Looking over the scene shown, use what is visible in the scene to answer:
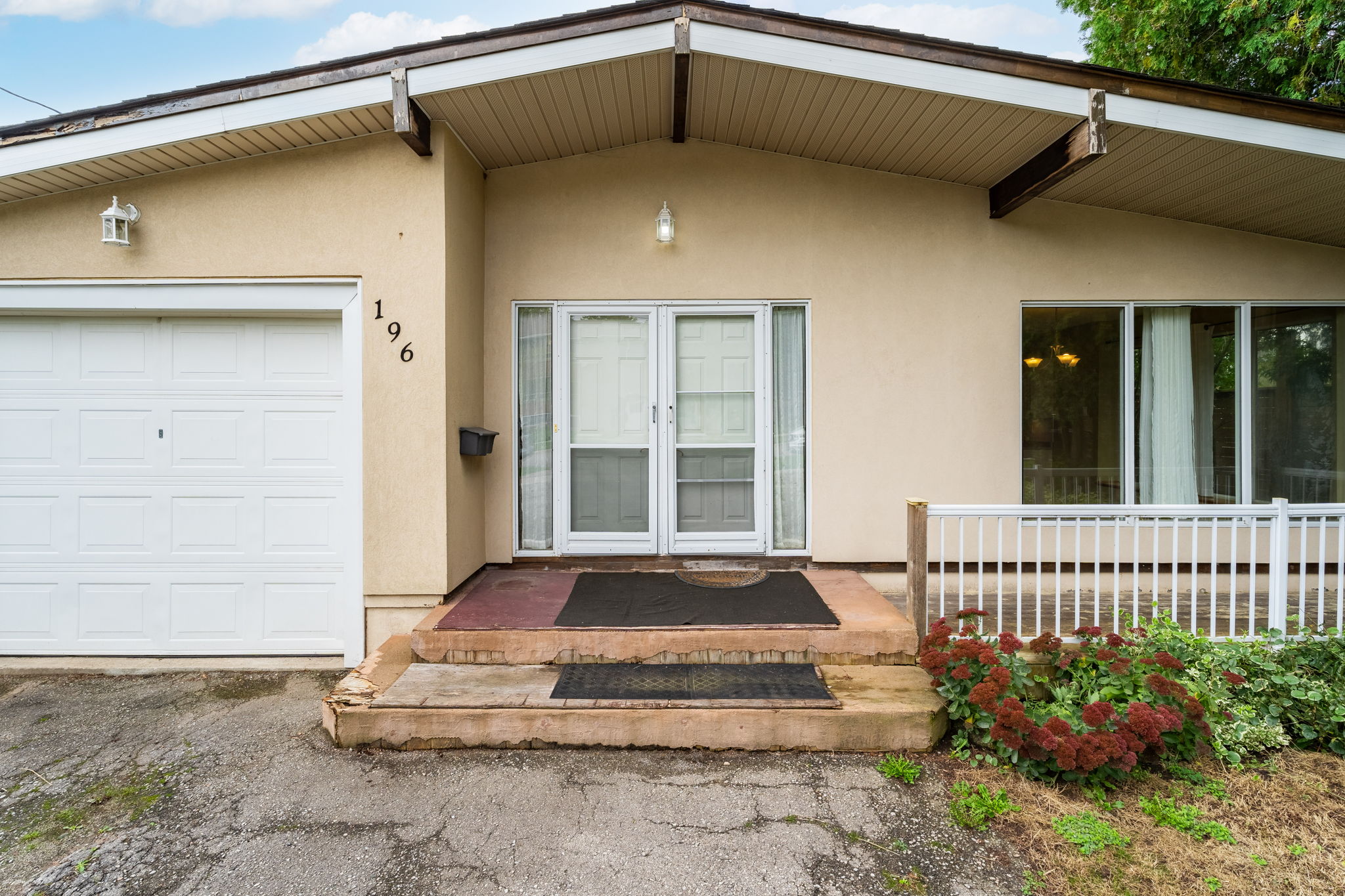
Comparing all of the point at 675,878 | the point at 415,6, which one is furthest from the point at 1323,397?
the point at 415,6

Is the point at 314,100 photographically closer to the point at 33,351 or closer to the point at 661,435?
the point at 33,351

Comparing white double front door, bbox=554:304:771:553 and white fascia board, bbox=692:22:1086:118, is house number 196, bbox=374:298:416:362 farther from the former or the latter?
white fascia board, bbox=692:22:1086:118

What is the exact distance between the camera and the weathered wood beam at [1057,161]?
10.7 ft

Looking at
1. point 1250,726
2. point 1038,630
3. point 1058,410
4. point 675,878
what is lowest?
point 675,878

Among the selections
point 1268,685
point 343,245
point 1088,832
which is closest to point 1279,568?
point 1268,685

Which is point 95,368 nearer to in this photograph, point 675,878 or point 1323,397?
point 675,878

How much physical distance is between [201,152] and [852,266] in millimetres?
4082

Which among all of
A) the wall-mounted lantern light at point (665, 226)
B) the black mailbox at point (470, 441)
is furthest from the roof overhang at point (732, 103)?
the black mailbox at point (470, 441)

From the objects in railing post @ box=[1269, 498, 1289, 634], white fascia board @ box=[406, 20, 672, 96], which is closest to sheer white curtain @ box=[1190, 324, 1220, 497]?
railing post @ box=[1269, 498, 1289, 634]

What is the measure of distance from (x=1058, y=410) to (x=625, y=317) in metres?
3.25

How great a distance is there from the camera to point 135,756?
2.83m

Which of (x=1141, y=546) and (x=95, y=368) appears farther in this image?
(x=1141, y=546)

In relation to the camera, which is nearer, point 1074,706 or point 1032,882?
point 1032,882

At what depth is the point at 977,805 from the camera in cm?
238
